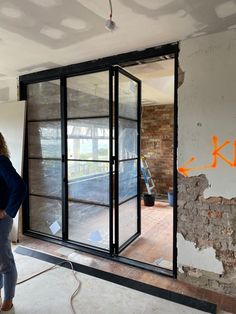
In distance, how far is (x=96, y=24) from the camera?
85.0 inches

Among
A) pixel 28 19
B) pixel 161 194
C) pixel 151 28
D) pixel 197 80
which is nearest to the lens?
pixel 28 19

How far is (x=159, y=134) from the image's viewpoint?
6.67m

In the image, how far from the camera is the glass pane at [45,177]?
3.64 meters

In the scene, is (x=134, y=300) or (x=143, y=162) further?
(x=143, y=162)

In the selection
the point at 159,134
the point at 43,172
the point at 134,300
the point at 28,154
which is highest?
the point at 159,134

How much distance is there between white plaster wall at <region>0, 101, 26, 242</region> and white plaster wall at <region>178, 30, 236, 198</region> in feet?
7.69

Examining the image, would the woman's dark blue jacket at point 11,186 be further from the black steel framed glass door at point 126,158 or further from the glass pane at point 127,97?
the glass pane at point 127,97

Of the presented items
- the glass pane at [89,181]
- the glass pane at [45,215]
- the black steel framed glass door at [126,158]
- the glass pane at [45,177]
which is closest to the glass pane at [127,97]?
the black steel framed glass door at [126,158]

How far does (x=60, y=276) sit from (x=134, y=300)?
34.3 inches

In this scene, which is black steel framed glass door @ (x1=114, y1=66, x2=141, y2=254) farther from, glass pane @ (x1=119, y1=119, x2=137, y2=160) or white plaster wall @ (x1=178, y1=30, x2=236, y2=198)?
white plaster wall @ (x1=178, y1=30, x2=236, y2=198)

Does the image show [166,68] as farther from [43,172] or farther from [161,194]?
[161,194]

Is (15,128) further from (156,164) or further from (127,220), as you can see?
(156,164)

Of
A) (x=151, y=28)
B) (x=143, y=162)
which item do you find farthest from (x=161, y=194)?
(x=151, y=28)

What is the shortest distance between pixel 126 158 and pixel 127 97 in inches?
32.8
